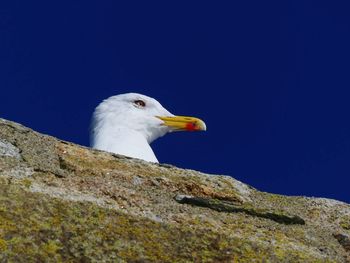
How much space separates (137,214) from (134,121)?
8463 mm

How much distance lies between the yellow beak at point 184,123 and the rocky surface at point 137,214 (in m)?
6.76

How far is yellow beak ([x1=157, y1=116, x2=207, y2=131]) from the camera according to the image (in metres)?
11.2

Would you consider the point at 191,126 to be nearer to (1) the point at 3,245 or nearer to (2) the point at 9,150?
(2) the point at 9,150

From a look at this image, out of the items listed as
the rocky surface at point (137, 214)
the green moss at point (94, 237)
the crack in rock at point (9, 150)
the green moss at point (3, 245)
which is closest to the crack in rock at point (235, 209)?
the rocky surface at point (137, 214)

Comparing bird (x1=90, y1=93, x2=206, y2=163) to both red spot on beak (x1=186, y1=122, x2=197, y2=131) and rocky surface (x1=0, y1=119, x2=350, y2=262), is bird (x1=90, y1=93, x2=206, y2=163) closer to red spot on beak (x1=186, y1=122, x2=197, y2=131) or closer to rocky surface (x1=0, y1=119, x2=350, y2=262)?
red spot on beak (x1=186, y1=122, x2=197, y2=131)

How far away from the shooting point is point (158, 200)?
11.8ft

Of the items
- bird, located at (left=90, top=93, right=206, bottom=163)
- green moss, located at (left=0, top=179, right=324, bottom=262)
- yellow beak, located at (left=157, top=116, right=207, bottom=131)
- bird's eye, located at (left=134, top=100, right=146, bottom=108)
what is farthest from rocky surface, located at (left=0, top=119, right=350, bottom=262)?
bird's eye, located at (left=134, top=100, right=146, bottom=108)

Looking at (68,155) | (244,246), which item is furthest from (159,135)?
(244,246)

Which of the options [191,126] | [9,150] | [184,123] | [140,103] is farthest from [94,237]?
[140,103]

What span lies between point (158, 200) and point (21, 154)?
24.9 inches

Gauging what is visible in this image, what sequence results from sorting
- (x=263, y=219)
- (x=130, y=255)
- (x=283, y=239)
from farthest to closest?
(x=263, y=219) < (x=283, y=239) < (x=130, y=255)

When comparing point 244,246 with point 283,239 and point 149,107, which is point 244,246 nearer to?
point 283,239

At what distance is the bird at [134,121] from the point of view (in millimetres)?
10602

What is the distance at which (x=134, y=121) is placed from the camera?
38.4 ft
